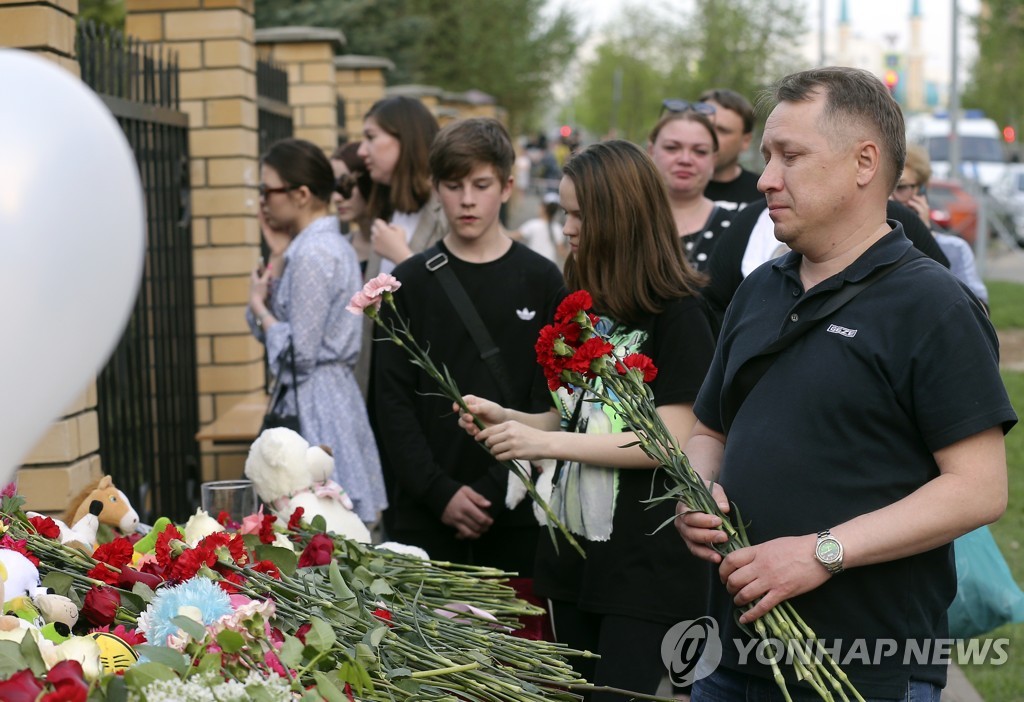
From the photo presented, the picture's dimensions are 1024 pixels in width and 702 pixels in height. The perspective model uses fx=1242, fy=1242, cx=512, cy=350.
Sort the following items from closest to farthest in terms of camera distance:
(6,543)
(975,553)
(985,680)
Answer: (6,543)
(975,553)
(985,680)

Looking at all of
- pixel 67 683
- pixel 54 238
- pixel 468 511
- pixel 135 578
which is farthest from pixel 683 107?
pixel 54 238

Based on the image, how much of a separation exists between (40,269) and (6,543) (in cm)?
147

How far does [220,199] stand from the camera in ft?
22.1

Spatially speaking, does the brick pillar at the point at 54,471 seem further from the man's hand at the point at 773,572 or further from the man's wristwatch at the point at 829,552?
the man's wristwatch at the point at 829,552

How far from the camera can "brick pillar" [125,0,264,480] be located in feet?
22.1

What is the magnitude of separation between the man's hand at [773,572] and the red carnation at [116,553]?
1.29 metres

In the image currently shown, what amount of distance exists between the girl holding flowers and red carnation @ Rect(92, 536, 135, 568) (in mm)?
983

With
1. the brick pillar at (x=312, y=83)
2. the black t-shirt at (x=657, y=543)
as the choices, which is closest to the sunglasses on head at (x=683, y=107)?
the black t-shirt at (x=657, y=543)

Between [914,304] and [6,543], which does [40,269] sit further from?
[914,304]

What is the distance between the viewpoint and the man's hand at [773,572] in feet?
7.80

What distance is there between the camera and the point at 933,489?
2332 mm

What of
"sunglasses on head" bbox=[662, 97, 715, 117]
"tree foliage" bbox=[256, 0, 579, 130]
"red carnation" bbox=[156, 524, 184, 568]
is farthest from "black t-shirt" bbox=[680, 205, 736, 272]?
"tree foliage" bbox=[256, 0, 579, 130]

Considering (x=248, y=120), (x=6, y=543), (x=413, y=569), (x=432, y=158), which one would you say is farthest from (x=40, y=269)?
(x=248, y=120)

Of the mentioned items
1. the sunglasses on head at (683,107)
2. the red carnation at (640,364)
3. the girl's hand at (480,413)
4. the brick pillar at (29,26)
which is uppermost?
the brick pillar at (29,26)
